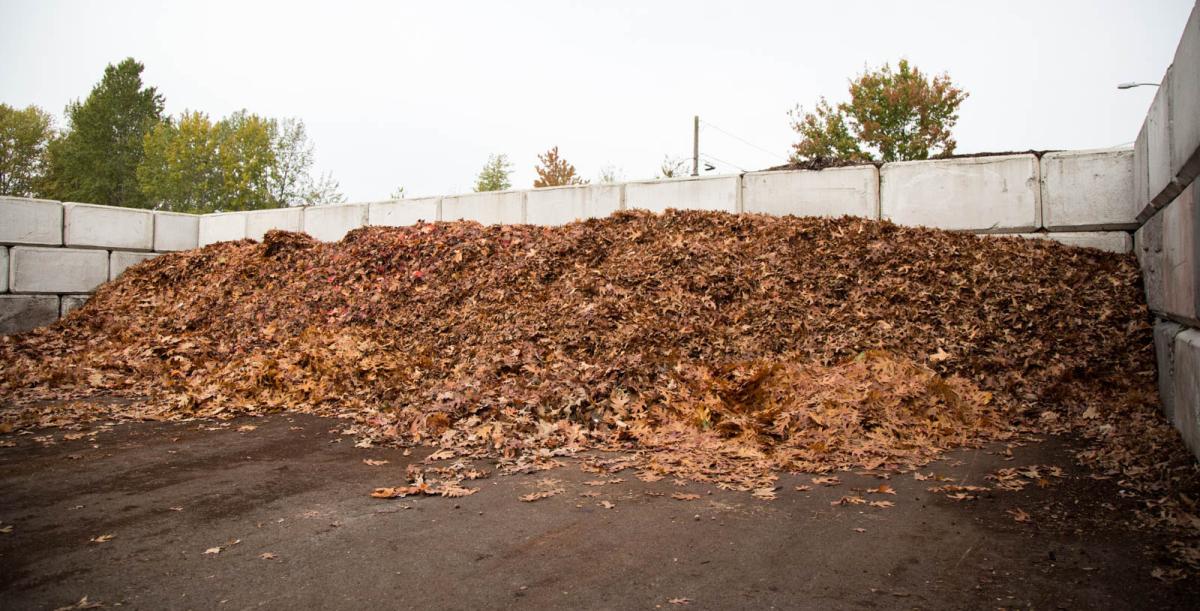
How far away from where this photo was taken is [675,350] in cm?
600

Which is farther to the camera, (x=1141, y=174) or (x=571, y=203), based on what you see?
(x=571, y=203)

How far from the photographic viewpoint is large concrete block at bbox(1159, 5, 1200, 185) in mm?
3492

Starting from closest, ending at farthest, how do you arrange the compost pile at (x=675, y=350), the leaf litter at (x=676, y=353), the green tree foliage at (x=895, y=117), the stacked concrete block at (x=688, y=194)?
the leaf litter at (x=676, y=353) < the compost pile at (x=675, y=350) < the stacked concrete block at (x=688, y=194) < the green tree foliage at (x=895, y=117)

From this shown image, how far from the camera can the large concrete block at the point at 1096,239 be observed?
22.3 ft

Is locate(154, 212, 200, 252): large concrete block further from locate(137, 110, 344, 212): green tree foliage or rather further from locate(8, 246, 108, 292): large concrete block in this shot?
locate(137, 110, 344, 212): green tree foliage

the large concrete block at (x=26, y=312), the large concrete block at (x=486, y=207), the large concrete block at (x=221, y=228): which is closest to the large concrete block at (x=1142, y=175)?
the large concrete block at (x=486, y=207)

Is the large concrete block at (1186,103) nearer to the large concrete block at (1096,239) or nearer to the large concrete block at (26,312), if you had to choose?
the large concrete block at (1096,239)

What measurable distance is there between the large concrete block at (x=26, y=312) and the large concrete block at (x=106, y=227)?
37.6 inches

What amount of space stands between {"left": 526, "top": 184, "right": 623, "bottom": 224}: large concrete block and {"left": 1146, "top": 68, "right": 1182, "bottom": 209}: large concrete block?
18.2ft

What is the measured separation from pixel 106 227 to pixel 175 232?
3.67ft

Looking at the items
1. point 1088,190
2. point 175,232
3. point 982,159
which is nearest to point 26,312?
point 175,232

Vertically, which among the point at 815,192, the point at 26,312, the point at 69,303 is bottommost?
the point at 26,312

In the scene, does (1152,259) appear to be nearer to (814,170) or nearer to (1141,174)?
(1141,174)

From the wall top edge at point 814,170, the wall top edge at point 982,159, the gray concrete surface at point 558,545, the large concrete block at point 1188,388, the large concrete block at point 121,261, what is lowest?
the gray concrete surface at point 558,545
